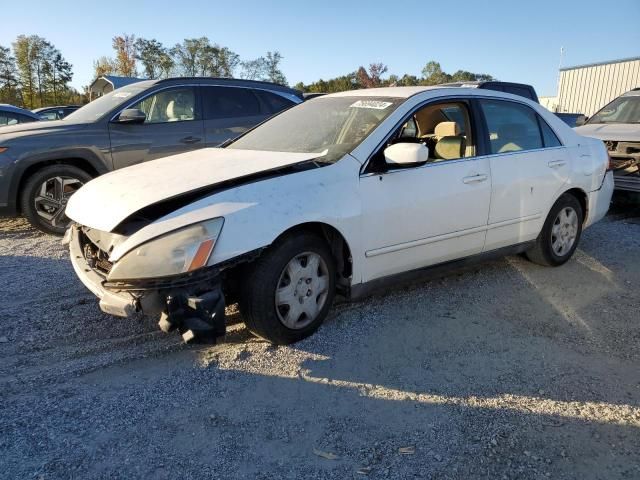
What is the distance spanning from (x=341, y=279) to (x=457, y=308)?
1120 millimetres

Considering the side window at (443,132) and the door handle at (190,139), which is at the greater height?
the side window at (443,132)

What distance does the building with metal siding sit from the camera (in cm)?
2388

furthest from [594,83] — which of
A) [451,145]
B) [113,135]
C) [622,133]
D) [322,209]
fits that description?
[322,209]

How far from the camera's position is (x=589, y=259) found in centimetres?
555

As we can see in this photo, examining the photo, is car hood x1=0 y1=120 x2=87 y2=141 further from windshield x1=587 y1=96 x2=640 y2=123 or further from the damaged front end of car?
windshield x1=587 y1=96 x2=640 y2=123

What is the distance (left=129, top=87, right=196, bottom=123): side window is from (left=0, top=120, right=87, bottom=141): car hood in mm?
791

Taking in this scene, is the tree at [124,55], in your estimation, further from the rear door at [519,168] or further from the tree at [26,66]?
the rear door at [519,168]

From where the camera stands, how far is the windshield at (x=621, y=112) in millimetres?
8664

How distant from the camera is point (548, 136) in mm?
4965

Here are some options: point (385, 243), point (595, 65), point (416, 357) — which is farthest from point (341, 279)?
point (595, 65)

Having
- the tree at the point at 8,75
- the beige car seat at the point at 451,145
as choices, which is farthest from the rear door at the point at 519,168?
the tree at the point at 8,75

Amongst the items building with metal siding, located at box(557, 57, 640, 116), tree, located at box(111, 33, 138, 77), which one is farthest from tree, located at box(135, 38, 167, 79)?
building with metal siding, located at box(557, 57, 640, 116)

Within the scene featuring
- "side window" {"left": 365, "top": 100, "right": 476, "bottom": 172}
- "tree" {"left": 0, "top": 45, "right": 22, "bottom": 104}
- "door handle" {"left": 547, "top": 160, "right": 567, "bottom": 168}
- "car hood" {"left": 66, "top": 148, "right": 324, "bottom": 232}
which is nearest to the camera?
"car hood" {"left": 66, "top": 148, "right": 324, "bottom": 232}

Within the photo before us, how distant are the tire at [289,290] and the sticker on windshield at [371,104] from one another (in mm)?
1261
